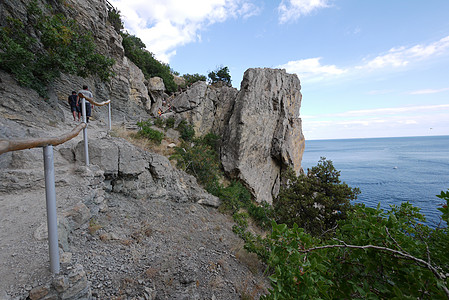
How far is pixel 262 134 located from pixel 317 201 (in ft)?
30.8

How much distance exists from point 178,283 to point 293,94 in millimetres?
19845

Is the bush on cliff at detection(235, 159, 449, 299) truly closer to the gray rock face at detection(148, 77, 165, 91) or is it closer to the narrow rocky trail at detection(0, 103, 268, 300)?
the narrow rocky trail at detection(0, 103, 268, 300)

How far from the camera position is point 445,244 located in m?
1.29

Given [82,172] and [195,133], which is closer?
[82,172]

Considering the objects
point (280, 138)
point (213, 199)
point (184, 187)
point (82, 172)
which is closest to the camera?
point (82, 172)

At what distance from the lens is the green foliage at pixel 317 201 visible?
862 centimetres

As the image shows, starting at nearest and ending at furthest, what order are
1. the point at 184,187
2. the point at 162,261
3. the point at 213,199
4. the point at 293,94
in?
the point at 162,261
the point at 184,187
the point at 213,199
the point at 293,94

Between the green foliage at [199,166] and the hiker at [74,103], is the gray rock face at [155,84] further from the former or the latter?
the hiker at [74,103]

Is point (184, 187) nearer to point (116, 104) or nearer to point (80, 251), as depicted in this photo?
point (80, 251)

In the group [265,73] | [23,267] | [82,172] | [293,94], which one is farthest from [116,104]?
[293,94]

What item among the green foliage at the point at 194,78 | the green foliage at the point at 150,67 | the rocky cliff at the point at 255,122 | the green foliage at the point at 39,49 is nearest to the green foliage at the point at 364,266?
the green foliage at the point at 39,49

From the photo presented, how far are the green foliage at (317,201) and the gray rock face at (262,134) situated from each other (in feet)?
21.1

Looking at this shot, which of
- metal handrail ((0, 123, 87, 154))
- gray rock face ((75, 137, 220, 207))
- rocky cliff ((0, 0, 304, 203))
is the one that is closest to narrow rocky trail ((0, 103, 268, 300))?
gray rock face ((75, 137, 220, 207))

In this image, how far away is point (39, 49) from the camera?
8227mm
